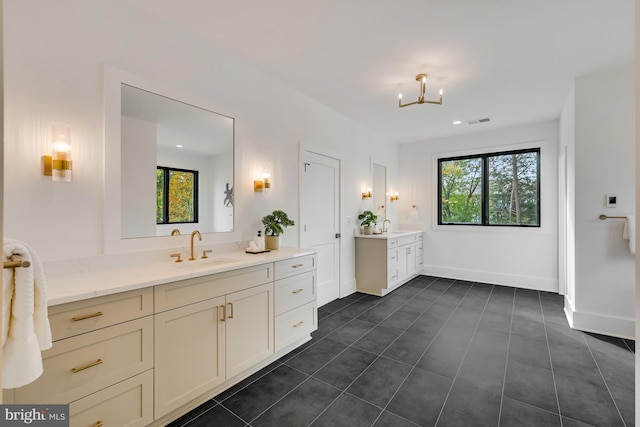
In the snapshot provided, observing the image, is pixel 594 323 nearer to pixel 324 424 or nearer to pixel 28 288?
pixel 324 424

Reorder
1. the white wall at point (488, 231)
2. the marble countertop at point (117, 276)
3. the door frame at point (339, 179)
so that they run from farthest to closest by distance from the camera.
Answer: the white wall at point (488, 231)
the door frame at point (339, 179)
the marble countertop at point (117, 276)

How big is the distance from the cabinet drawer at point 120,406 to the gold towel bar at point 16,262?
875 mm

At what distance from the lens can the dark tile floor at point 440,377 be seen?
185 centimetres

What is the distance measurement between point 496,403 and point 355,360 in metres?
1.07

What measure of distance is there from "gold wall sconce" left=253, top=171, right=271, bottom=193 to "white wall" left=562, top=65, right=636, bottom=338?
136 inches

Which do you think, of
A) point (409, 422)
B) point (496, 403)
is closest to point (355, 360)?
point (409, 422)

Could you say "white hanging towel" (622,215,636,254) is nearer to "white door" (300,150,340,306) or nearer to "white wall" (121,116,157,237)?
"white door" (300,150,340,306)

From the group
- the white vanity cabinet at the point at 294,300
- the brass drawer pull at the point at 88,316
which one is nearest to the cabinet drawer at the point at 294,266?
the white vanity cabinet at the point at 294,300

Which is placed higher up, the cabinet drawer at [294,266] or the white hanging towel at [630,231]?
the white hanging towel at [630,231]

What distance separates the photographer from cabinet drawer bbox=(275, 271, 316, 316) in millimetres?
2527

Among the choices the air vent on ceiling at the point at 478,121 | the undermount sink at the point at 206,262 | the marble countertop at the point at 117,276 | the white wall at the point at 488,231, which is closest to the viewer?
the marble countertop at the point at 117,276

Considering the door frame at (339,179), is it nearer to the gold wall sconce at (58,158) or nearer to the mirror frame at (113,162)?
the mirror frame at (113,162)

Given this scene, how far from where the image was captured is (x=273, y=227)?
9.68 ft

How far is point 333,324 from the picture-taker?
3.31 meters
